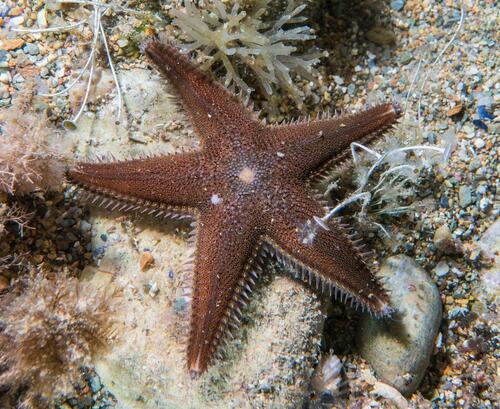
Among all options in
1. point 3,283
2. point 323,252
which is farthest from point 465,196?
point 3,283

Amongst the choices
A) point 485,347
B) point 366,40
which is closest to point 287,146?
point 366,40

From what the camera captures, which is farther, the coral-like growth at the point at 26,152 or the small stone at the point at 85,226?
the small stone at the point at 85,226

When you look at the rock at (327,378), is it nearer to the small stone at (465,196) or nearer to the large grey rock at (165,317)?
the large grey rock at (165,317)

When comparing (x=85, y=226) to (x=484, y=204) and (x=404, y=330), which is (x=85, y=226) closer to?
(x=404, y=330)

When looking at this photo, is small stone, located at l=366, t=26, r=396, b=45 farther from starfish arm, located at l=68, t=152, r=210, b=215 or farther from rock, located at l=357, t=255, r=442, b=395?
starfish arm, located at l=68, t=152, r=210, b=215

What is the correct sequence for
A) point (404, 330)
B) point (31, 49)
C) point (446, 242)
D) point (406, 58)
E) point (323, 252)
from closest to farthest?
point (323, 252)
point (404, 330)
point (31, 49)
point (446, 242)
point (406, 58)

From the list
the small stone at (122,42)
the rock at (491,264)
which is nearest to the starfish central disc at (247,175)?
the small stone at (122,42)
